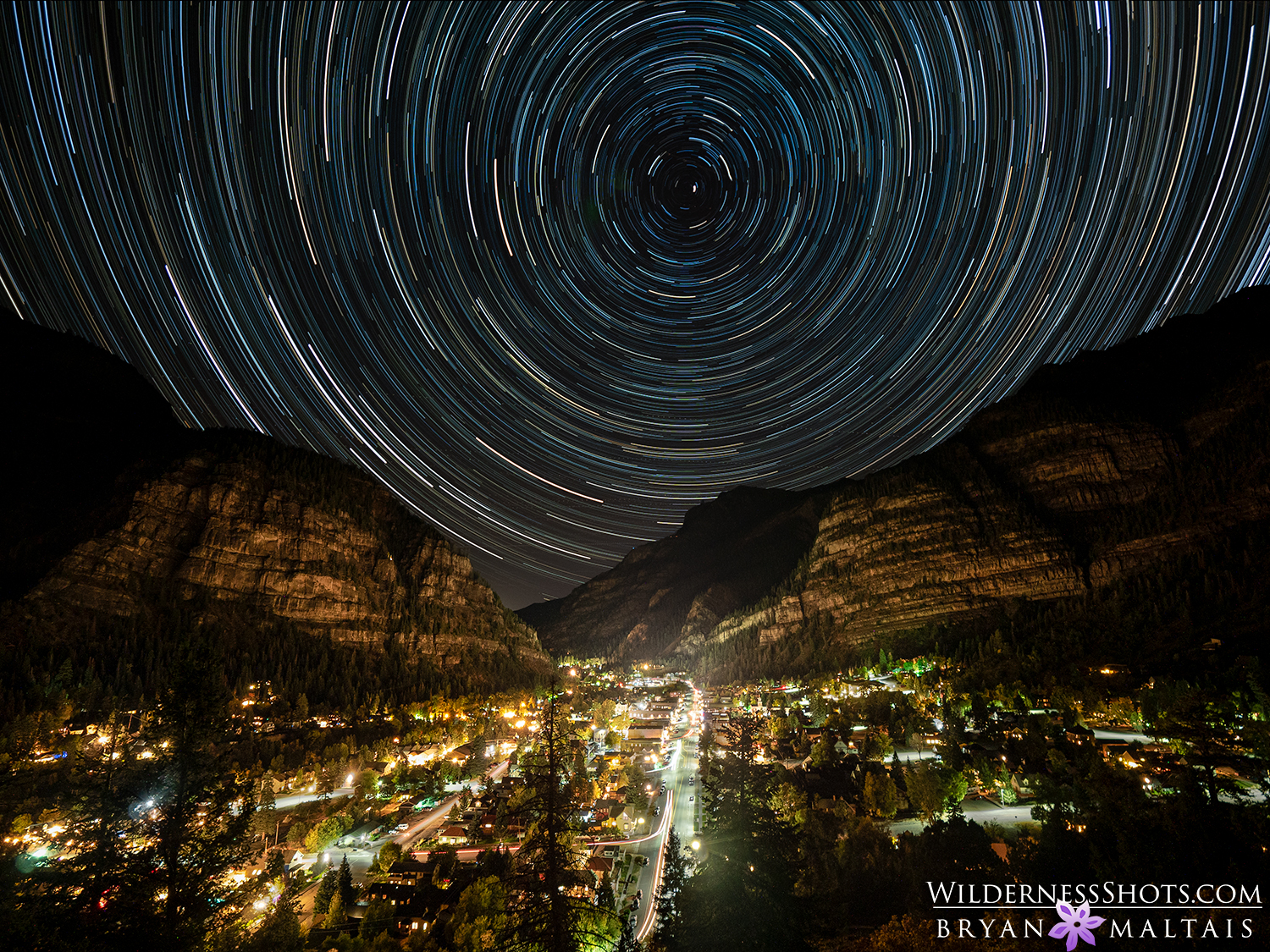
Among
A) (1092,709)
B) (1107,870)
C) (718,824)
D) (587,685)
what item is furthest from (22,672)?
(1092,709)

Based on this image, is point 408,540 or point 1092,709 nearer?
point 1092,709

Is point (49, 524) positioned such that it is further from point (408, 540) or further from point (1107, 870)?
Result: point (1107, 870)

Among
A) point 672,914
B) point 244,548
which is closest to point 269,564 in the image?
point 244,548

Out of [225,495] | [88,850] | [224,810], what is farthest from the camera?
[225,495]

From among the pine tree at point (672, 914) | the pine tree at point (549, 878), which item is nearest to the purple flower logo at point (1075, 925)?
the pine tree at point (672, 914)

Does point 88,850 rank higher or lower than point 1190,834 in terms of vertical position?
higher

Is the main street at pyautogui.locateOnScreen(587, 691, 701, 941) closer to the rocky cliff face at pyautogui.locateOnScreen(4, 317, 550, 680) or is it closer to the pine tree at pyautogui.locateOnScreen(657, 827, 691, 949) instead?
the pine tree at pyautogui.locateOnScreen(657, 827, 691, 949)

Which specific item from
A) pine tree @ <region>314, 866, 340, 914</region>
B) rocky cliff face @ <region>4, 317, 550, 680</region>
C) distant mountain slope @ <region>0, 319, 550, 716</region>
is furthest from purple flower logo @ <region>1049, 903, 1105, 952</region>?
rocky cliff face @ <region>4, 317, 550, 680</region>
